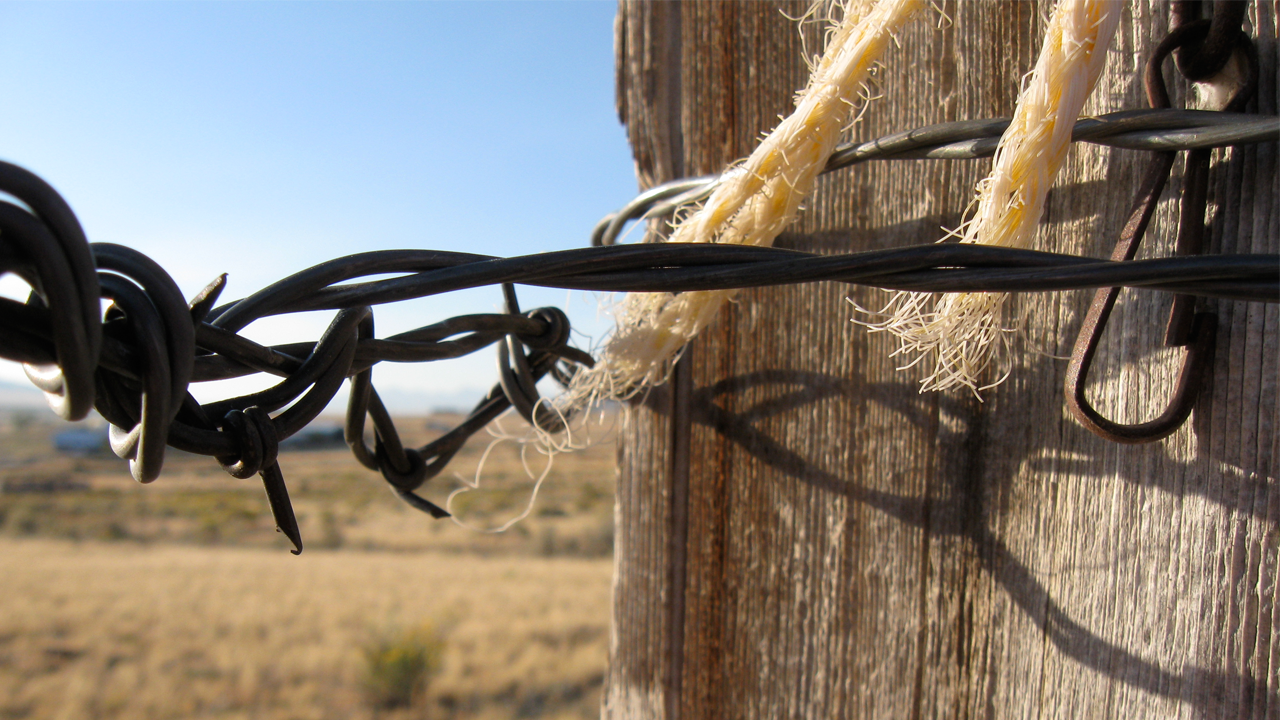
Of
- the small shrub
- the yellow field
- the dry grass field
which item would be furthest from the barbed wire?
the small shrub

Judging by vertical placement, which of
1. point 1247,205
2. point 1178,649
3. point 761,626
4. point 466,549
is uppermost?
point 1247,205

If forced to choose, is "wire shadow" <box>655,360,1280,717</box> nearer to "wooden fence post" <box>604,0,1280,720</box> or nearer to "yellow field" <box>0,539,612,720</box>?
"wooden fence post" <box>604,0,1280,720</box>

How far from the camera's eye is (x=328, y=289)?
50 cm

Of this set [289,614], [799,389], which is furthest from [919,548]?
[289,614]

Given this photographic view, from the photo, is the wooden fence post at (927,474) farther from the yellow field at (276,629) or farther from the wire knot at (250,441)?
the yellow field at (276,629)

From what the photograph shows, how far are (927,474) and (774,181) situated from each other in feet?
1.23

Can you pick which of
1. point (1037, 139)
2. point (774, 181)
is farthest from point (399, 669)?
point (1037, 139)

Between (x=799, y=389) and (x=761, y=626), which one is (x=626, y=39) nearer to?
(x=799, y=389)

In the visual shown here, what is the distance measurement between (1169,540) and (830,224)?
0.47m

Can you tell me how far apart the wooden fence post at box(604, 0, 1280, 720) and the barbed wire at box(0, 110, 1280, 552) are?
0.43 feet

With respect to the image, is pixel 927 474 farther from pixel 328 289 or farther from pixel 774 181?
pixel 328 289

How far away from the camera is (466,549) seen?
67.8 feet

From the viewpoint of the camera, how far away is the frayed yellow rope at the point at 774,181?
2.28 feet

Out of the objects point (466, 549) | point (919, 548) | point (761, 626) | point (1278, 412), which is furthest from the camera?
point (466, 549)
